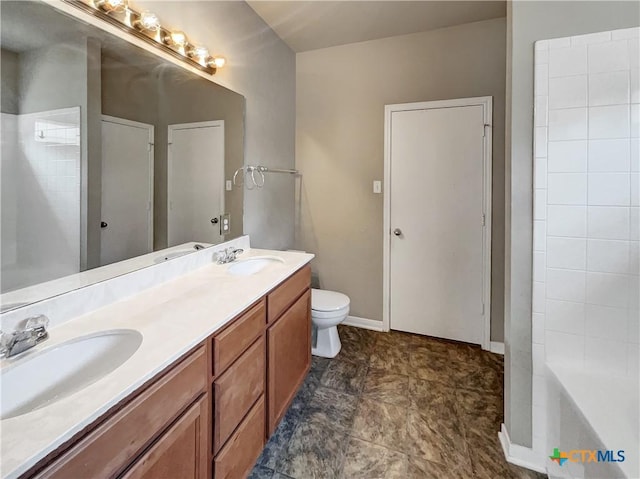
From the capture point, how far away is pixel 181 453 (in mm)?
880

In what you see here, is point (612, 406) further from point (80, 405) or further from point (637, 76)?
point (80, 405)

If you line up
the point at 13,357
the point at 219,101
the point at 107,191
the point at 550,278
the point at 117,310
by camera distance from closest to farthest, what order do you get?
1. the point at 13,357
2. the point at 117,310
3. the point at 107,191
4. the point at 550,278
5. the point at 219,101

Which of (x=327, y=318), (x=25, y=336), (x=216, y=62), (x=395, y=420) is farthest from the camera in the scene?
(x=327, y=318)

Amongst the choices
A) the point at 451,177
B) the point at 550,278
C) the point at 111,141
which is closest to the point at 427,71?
the point at 451,177

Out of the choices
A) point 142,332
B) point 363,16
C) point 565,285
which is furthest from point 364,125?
point 142,332

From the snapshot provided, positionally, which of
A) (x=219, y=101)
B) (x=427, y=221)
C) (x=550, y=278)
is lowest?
(x=550, y=278)

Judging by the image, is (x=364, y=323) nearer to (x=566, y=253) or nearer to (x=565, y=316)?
(x=565, y=316)

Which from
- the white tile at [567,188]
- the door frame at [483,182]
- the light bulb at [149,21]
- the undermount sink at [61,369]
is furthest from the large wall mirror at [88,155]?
the white tile at [567,188]

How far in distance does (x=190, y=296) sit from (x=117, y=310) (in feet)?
0.83

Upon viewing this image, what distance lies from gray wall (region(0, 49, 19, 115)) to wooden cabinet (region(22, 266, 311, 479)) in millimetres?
901

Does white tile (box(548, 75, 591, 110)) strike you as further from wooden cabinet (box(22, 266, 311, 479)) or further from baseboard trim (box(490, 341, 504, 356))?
baseboard trim (box(490, 341, 504, 356))

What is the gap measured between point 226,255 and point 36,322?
99cm

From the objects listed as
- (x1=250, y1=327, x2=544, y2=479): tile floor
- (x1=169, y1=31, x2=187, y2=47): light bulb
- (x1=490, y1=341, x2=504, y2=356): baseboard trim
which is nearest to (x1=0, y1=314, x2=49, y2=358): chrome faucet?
(x1=250, y1=327, x2=544, y2=479): tile floor

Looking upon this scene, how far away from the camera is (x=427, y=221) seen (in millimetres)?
2588
